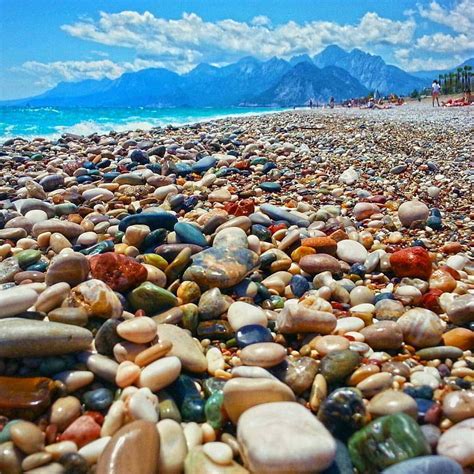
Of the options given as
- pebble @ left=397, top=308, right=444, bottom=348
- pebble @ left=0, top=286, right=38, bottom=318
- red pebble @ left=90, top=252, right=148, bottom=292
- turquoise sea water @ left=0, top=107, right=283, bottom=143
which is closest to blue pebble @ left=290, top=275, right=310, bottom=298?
pebble @ left=397, top=308, right=444, bottom=348

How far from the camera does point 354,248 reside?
3.32 m

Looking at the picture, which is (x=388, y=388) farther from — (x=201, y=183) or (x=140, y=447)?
(x=201, y=183)

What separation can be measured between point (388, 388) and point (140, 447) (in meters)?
1.08

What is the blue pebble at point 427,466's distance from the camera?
1.42 m

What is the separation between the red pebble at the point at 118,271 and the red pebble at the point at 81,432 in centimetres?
91

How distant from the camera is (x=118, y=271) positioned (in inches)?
99.4

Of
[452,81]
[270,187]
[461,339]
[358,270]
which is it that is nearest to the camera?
[461,339]

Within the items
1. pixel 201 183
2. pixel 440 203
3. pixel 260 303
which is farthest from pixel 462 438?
pixel 201 183

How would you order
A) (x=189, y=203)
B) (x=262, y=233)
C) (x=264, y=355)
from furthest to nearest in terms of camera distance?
1. (x=189, y=203)
2. (x=262, y=233)
3. (x=264, y=355)

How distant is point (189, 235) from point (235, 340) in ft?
3.61

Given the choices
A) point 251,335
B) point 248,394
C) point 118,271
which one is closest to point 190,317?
point 251,335

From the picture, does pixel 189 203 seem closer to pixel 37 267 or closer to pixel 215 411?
pixel 37 267

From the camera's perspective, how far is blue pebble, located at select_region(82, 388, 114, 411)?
181 cm

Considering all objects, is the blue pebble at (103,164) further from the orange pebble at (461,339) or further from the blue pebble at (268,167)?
the orange pebble at (461,339)
